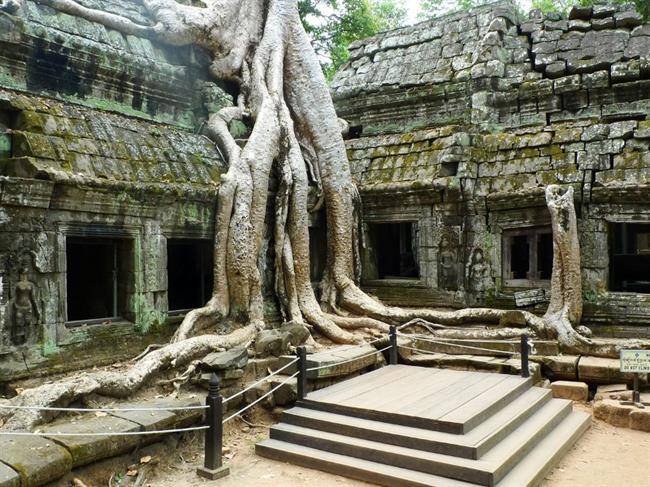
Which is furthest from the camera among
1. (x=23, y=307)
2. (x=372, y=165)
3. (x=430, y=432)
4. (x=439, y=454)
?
(x=372, y=165)

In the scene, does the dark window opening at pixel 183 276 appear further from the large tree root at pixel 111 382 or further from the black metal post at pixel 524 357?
the black metal post at pixel 524 357

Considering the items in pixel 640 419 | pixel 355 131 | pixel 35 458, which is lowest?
pixel 640 419

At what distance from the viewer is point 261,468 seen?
489 cm

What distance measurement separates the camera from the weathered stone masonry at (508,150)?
25.8 ft

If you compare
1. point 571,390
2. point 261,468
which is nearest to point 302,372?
point 261,468

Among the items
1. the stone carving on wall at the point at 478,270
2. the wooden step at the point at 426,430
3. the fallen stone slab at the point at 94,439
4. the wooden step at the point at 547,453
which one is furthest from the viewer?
the stone carving on wall at the point at 478,270

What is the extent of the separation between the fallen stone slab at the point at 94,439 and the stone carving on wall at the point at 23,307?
4.36 ft

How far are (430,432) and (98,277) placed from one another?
478 cm

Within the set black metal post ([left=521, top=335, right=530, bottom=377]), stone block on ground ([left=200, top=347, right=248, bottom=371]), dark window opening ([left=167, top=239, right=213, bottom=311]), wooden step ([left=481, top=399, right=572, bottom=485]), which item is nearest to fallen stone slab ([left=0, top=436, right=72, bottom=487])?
stone block on ground ([left=200, top=347, right=248, bottom=371])

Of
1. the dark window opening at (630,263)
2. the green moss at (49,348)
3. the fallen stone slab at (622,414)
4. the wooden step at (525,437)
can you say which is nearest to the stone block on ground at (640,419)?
the fallen stone slab at (622,414)

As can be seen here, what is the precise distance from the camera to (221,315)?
7.01 metres

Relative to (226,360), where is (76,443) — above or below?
below

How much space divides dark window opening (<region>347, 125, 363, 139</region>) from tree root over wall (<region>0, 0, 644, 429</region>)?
5.24 ft

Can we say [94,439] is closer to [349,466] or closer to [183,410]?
[183,410]
